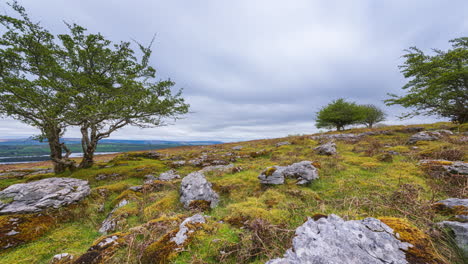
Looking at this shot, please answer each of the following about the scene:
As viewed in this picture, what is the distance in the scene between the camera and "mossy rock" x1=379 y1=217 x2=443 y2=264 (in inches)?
92.6

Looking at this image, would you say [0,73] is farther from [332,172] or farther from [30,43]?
[332,172]

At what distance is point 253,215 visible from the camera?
191 inches

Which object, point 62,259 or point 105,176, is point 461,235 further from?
point 105,176

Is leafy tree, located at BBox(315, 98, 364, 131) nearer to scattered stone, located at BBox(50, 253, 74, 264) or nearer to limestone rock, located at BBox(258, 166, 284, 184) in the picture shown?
limestone rock, located at BBox(258, 166, 284, 184)

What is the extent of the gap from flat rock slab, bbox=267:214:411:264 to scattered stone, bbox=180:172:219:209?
14.4 ft

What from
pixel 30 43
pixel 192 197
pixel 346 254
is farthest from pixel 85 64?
pixel 346 254

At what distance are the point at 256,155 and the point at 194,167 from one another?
21.2ft

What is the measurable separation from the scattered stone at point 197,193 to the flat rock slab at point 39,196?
550 centimetres

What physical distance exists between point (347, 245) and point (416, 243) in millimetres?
1103

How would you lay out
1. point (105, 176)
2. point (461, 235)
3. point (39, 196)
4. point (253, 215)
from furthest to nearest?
1. point (105, 176)
2. point (39, 196)
3. point (253, 215)
4. point (461, 235)

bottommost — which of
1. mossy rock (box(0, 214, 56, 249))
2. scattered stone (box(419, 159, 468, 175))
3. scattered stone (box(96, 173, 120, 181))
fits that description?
mossy rock (box(0, 214, 56, 249))

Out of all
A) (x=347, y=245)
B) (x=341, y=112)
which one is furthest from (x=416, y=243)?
(x=341, y=112)

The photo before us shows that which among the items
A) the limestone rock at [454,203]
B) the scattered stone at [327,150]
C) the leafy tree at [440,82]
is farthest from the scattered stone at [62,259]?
the leafy tree at [440,82]

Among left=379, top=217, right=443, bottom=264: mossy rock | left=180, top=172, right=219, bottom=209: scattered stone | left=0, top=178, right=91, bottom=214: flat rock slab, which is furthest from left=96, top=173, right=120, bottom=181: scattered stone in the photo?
left=379, top=217, right=443, bottom=264: mossy rock
